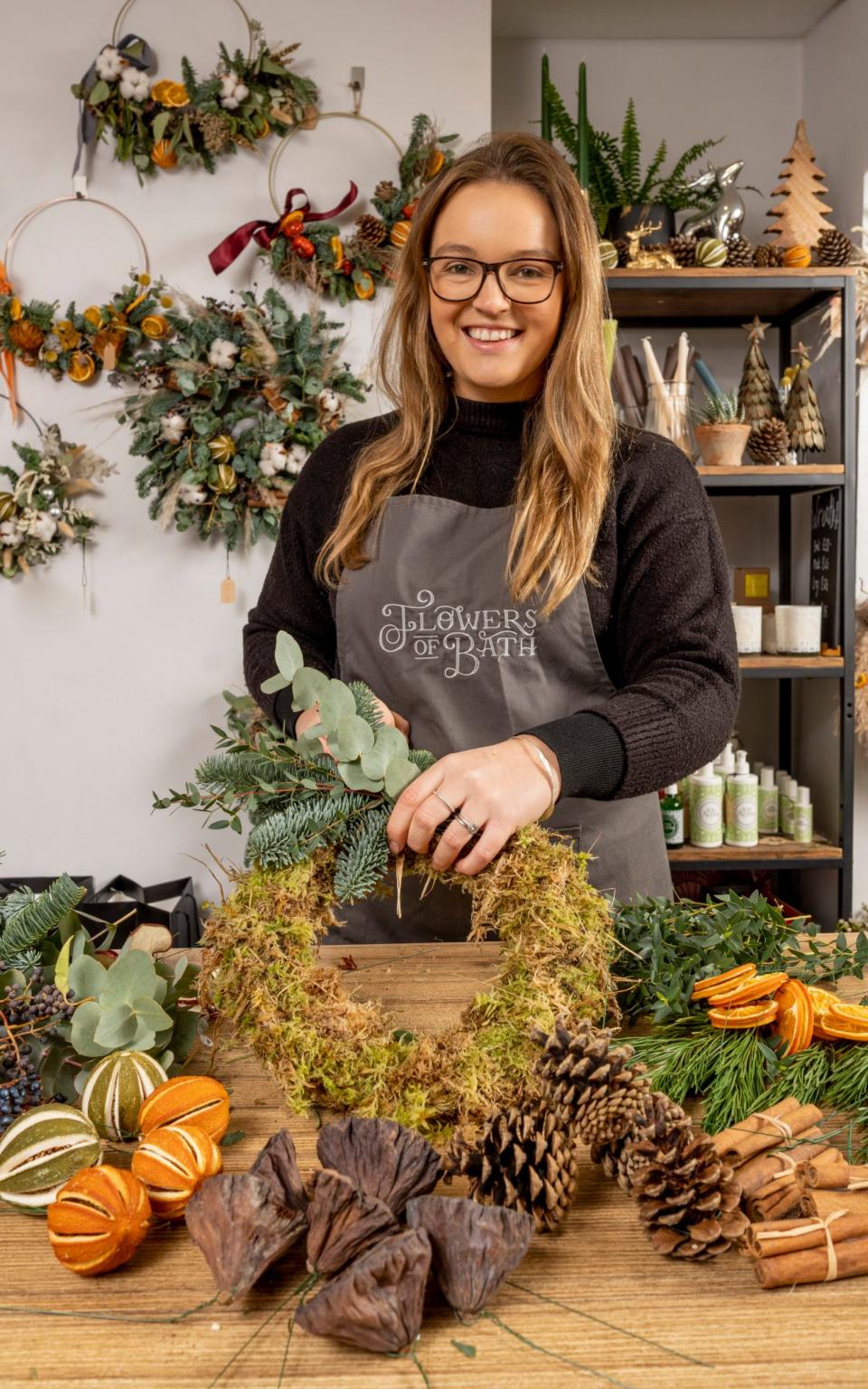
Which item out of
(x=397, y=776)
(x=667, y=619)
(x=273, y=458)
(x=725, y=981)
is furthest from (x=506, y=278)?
(x=273, y=458)

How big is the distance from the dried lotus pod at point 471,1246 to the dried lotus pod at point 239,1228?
0.08 meters

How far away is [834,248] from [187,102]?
61.5 inches

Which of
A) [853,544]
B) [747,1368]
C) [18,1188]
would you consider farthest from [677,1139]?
[853,544]

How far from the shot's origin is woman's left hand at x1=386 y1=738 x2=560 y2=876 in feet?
2.55

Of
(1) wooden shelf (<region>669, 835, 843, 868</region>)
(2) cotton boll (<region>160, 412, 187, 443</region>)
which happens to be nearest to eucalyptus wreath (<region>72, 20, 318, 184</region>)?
(2) cotton boll (<region>160, 412, 187, 443</region>)

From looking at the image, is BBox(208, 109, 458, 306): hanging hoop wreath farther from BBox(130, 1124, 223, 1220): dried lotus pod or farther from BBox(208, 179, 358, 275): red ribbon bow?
BBox(130, 1124, 223, 1220): dried lotus pod

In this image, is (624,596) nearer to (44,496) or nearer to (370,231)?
(370,231)

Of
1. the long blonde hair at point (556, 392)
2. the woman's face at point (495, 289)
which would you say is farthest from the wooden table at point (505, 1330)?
the woman's face at point (495, 289)

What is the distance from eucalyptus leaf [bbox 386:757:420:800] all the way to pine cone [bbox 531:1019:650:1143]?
21 cm

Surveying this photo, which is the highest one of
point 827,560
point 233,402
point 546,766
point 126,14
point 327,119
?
point 126,14

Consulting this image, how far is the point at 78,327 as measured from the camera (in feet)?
8.38

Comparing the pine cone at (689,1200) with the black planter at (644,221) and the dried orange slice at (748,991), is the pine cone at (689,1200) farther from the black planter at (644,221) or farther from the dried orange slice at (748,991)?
the black planter at (644,221)

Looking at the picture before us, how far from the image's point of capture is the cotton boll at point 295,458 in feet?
8.27

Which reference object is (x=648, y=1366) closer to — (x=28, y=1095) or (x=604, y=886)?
(x=28, y=1095)
